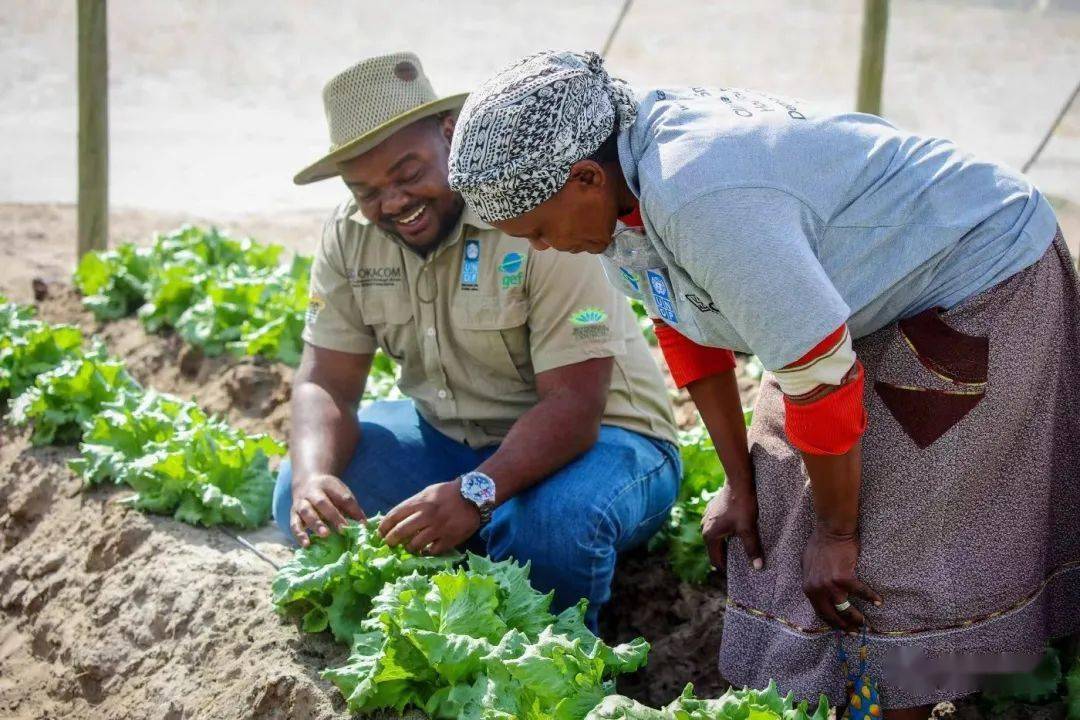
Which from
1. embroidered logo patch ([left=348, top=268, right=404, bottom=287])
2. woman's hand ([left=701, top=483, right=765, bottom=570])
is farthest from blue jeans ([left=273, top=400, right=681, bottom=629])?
embroidered logo patch ([left=348, top=268, right=404, bottom=287])

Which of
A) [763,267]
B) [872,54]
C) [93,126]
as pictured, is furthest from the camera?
[93,126]

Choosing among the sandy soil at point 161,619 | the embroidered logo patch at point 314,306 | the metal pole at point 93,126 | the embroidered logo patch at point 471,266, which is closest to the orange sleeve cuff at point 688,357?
the embroidered logo patch at point 471,266

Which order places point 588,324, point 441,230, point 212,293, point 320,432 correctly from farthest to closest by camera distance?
point 212,293, point 320,432, point 441,230, point 588,324

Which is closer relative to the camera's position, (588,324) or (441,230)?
(588,324)

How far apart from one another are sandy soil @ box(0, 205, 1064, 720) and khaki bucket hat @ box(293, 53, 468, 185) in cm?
125

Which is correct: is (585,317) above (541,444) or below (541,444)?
above

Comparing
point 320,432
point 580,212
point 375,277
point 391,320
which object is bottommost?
point 320,432

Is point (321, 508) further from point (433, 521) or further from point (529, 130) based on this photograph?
point (529, 130)

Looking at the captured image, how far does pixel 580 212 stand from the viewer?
2.51 m

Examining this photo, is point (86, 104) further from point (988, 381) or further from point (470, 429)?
point (988, 381)

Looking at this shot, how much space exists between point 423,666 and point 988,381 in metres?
1.34

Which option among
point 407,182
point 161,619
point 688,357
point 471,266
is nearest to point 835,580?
point 688,357

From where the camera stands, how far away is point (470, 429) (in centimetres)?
387

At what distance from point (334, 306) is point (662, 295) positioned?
1484mm
